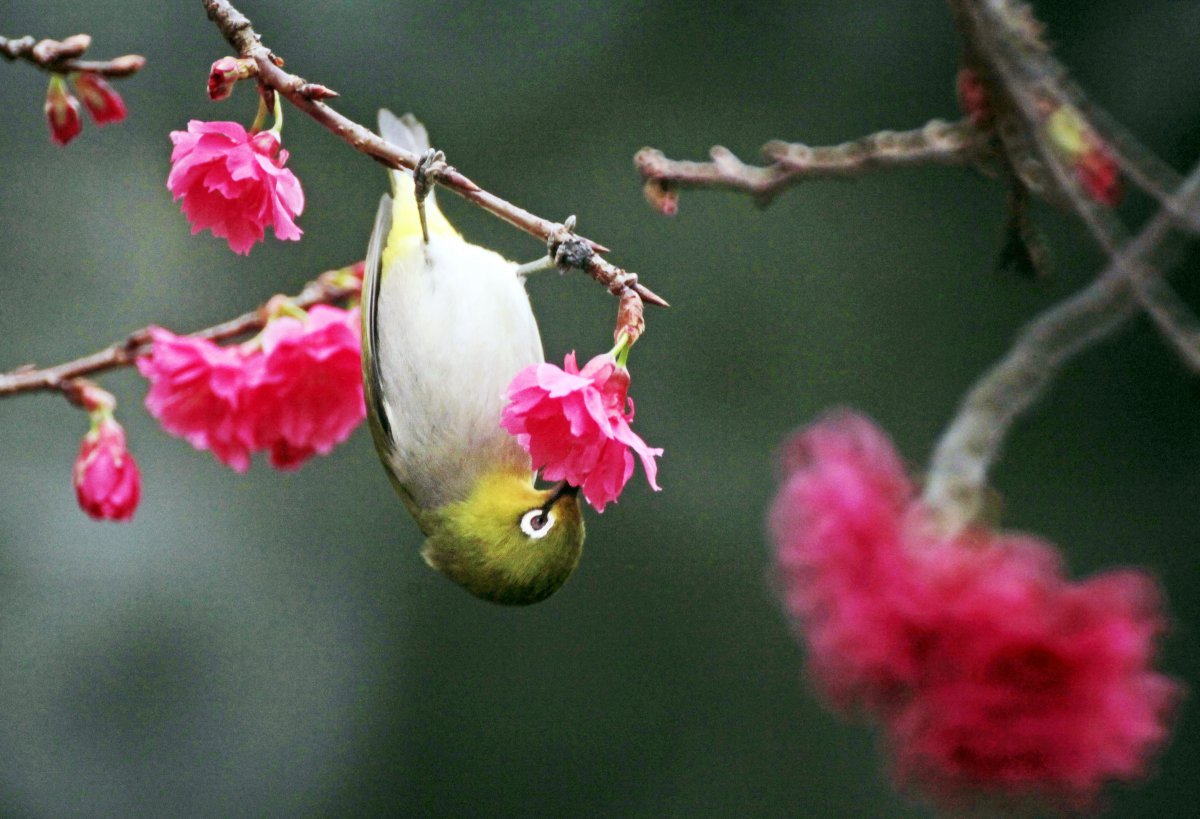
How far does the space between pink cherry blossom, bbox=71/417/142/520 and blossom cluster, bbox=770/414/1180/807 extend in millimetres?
695

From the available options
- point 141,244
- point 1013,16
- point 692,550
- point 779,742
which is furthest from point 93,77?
point 779,742

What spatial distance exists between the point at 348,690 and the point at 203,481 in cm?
73

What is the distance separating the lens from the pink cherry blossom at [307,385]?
1205 mm

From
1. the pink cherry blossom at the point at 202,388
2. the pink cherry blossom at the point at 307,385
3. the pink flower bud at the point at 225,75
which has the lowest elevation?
the pink cherry blossom at the point at 202,388

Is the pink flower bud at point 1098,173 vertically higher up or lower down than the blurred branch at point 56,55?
higher up

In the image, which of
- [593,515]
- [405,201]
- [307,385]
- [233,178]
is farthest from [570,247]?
[593,515]

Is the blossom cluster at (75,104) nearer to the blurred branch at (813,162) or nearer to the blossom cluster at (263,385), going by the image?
the blossom cluster at (263,385)

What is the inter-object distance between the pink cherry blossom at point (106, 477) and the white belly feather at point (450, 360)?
0.33 meters

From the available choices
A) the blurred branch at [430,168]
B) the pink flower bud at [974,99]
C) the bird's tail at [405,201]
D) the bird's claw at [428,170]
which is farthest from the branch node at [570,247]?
the bird's tail at [405,201]

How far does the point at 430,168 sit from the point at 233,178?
0.16 meters

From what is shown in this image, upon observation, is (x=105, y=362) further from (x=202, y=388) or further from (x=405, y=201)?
(x=405, y=201)

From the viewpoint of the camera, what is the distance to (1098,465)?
3627 millimetres

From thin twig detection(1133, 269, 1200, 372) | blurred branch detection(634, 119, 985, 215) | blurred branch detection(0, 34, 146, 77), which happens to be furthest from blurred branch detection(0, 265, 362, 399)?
thin twig detection(1133, 269, 1200, 372)

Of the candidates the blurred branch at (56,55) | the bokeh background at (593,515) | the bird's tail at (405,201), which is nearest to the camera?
the blurred branch at (56,55)
